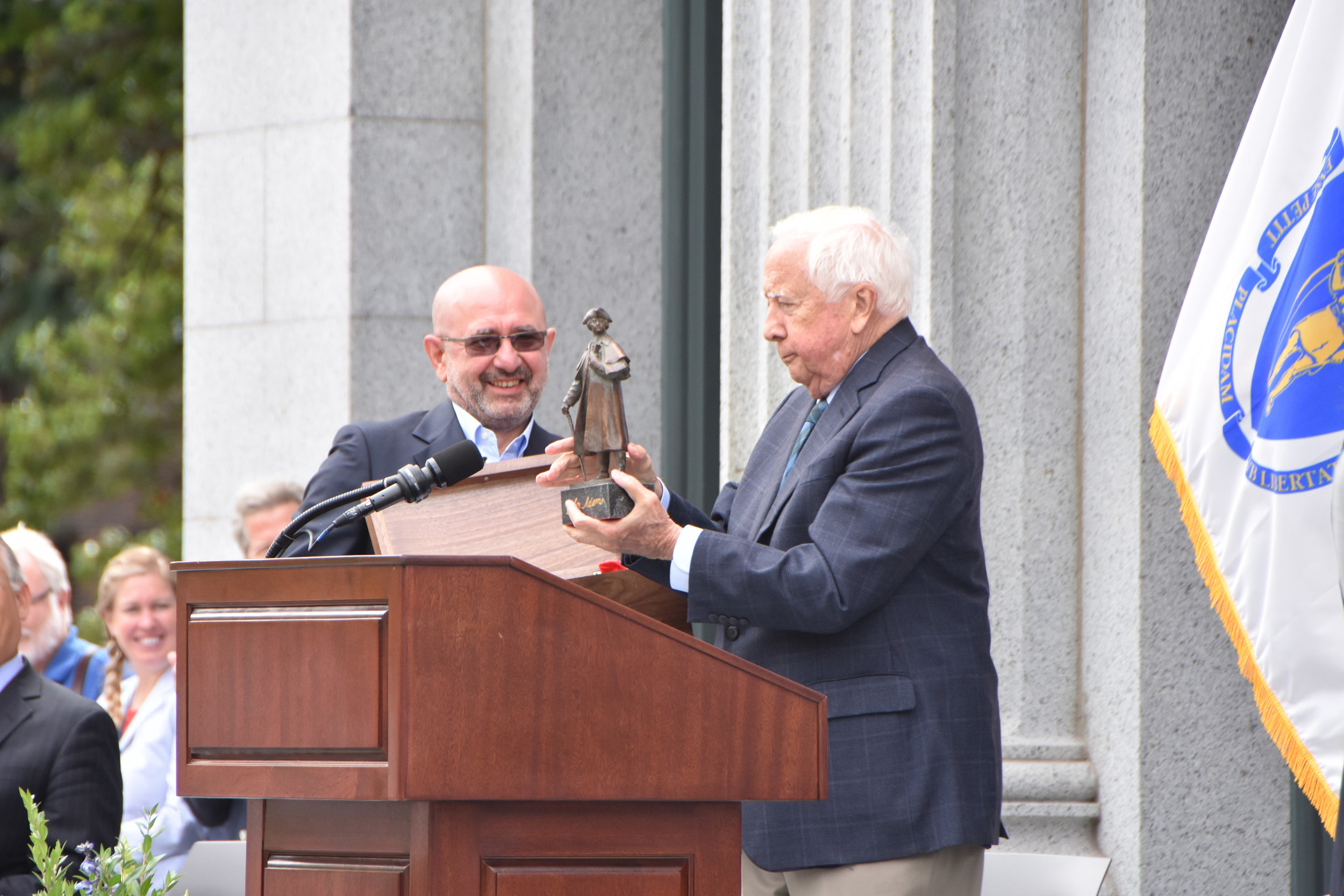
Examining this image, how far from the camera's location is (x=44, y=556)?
6.51 metres

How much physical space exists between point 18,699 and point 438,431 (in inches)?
52.0

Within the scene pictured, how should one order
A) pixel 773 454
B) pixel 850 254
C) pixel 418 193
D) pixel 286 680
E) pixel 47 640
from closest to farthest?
pixel 286 680
pixel 850 254
pixel 773 454
pixel 47 640
pixel 418 193

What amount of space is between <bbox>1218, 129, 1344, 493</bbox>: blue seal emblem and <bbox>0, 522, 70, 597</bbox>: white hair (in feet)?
14.4

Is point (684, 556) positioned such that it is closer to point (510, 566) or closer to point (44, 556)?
point (510, 566)

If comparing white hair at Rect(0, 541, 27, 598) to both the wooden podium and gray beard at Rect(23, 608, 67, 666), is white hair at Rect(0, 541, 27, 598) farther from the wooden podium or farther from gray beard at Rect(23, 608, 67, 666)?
the wooden podium

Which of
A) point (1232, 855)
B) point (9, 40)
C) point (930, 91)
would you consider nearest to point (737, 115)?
point (930, 91)

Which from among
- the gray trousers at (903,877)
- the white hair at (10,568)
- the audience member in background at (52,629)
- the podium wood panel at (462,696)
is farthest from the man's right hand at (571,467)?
the audience member in background at (52,629)

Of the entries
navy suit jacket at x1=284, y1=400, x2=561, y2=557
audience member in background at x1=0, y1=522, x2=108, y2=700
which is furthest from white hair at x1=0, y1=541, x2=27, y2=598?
audience member in background at x1=0, y1=522, x2=108, y2=700

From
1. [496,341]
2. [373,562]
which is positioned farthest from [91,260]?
[373,562]

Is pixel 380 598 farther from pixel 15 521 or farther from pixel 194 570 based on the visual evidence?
pixel 15 521

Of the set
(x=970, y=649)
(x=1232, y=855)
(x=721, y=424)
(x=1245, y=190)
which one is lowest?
(x=1232, y=855)

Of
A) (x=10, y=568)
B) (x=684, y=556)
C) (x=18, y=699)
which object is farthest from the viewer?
(x=10, y=568)

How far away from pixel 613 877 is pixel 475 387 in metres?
1.93

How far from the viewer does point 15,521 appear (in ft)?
55.5
